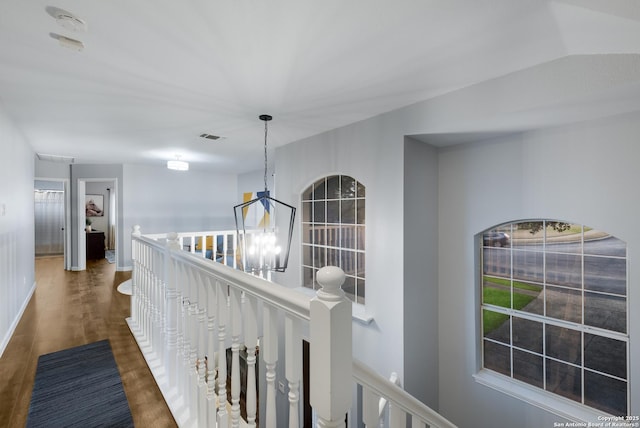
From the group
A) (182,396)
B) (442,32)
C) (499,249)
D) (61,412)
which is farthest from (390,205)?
(61,412)

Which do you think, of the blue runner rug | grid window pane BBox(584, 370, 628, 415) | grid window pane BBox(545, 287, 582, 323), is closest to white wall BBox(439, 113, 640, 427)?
grid window pane BBox(584, 370, 628, 415)

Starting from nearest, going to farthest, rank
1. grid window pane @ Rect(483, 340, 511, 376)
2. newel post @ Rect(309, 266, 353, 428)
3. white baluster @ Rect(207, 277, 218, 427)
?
1. newel post @ Rect(309, 266, 353, 428)
2. white baluster @ Rect(207, 277, 218, 427)
3. grid window pane @ Rect(483, 340, 511, 376)

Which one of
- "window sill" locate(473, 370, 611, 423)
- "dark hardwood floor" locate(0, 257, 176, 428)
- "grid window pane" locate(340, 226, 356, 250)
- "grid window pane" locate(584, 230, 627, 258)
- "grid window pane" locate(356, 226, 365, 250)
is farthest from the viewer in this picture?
"grid window pane" locate(340, 226, 356, 250)

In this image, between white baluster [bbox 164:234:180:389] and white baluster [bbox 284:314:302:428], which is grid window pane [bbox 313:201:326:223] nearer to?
white baluster [bbox 164:234:180:389]

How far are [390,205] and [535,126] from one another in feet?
4.47

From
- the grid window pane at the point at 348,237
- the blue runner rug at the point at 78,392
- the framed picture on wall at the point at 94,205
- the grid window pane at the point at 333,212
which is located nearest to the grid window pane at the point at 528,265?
the grid window pane at the point at 348,237

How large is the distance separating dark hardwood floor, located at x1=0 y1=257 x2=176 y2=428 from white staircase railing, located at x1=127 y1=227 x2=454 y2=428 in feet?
0.39

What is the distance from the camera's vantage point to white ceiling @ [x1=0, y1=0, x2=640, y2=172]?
146cm

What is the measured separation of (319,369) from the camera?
2.54ft

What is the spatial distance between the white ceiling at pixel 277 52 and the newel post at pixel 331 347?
1403 mm

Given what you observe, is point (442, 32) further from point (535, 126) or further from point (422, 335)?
point (422, 335)

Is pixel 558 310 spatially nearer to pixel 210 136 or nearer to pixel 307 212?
pixel 307 212

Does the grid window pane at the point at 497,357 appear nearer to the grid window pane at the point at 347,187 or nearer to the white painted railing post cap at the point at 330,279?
the grid window pane at the point at 347,187

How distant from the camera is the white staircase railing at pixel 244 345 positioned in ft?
2.47
